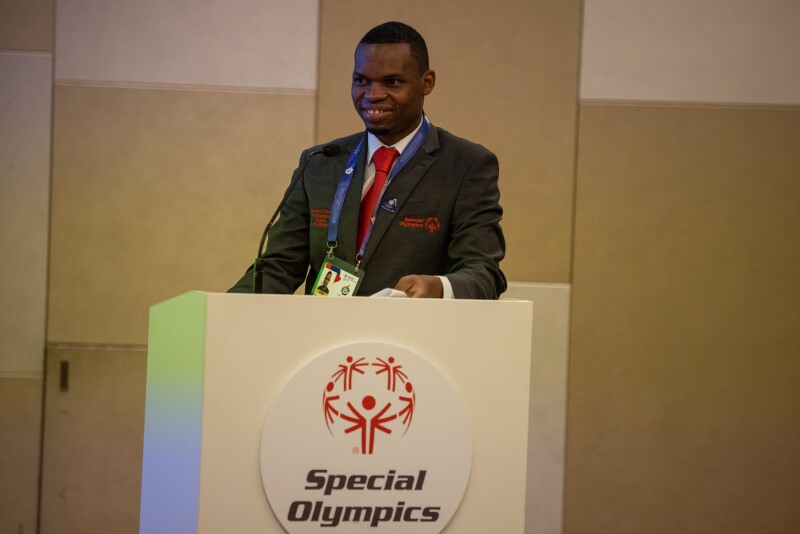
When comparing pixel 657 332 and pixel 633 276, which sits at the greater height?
pixel 633 276

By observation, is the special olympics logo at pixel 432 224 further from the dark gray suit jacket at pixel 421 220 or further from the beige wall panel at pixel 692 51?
the beige wall panel at pixel 692 51

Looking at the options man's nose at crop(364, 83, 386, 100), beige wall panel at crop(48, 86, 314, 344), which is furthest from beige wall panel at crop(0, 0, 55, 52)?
man's nose at crop(364, 83, 386, 100)

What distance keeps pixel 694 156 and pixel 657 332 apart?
2.55 ft

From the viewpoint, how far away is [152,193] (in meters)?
3.63

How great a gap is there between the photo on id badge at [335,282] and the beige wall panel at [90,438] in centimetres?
195

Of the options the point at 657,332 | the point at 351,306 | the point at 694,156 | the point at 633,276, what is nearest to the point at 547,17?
the point at 694,156

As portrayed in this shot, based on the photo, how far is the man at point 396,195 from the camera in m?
1.98

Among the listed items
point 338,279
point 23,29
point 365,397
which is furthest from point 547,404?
point 23,29

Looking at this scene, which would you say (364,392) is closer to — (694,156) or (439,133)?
(439,133)

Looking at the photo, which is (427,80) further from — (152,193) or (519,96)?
(152,193)

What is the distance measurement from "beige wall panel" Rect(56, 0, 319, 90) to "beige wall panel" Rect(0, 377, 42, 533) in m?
1.36

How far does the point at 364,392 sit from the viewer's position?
4.62ft

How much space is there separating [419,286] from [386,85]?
698mm

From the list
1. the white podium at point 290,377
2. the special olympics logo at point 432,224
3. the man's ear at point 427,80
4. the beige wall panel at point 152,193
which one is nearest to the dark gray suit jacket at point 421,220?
the special olympics logo at point 432,224
